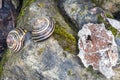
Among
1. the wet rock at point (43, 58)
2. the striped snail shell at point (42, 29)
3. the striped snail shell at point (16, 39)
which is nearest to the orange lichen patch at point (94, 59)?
the wet rock at point (43, 58)

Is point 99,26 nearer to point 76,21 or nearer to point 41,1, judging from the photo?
point 76,21

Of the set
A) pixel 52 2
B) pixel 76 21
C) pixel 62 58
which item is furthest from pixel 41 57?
pixel 52 2

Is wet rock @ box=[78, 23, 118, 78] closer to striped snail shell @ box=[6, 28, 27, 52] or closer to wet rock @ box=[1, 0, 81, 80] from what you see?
wet rock @ box=[1, 0, 81, 80]

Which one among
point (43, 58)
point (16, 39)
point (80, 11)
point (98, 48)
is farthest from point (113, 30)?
point (16, 39)

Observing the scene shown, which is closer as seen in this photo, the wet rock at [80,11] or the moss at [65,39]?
the moss at [65,39]

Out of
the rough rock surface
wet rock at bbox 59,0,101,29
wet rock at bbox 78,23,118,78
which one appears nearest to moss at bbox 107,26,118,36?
wet rock at bbox 78,23,118,78

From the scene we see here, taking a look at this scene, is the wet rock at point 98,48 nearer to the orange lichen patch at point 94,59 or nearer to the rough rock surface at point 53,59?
the orange lichen patch at point 94,59

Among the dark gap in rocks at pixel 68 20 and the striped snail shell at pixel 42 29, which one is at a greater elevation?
the striped snail shell at pixel 42 29
